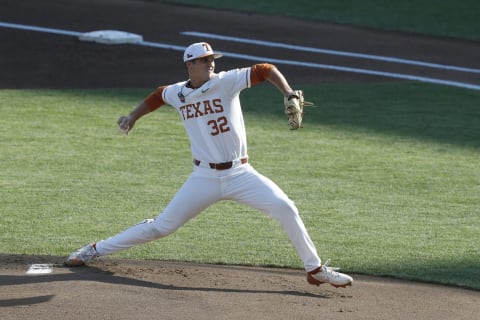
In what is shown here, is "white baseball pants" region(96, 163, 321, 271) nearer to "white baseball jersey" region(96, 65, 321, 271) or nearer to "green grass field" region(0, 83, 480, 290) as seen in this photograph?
"white baseball jersey" region(96, 65, 321, 271)

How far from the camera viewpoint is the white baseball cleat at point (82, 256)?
751 centimetres

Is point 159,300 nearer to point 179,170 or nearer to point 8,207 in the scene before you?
point 8,207

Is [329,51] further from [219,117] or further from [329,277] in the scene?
[329,277]

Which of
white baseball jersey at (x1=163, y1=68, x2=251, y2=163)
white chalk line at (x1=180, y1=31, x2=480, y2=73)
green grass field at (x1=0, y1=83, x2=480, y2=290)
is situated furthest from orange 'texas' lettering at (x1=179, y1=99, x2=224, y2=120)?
white chalk line at (x1=180, y1=31, x2=480, y2=73)

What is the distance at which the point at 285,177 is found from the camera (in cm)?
1077

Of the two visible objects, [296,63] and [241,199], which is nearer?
[241,199]

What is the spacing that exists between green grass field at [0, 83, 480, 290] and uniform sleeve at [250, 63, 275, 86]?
1.73 metres

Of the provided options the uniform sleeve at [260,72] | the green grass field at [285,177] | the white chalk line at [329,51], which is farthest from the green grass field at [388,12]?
the uniform sleeve at [260,72]

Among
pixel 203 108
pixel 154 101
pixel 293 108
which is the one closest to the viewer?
pixel 293 108

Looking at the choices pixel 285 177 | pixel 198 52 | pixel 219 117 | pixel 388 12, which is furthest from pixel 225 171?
pixel 388 12

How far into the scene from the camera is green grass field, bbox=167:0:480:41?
18406 millimetres

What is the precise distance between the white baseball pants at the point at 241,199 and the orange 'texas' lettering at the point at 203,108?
0.37 metres

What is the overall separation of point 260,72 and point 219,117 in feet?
1.35

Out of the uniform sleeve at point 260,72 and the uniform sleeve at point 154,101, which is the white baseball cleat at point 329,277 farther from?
the uniform sleeve at point 154,101
